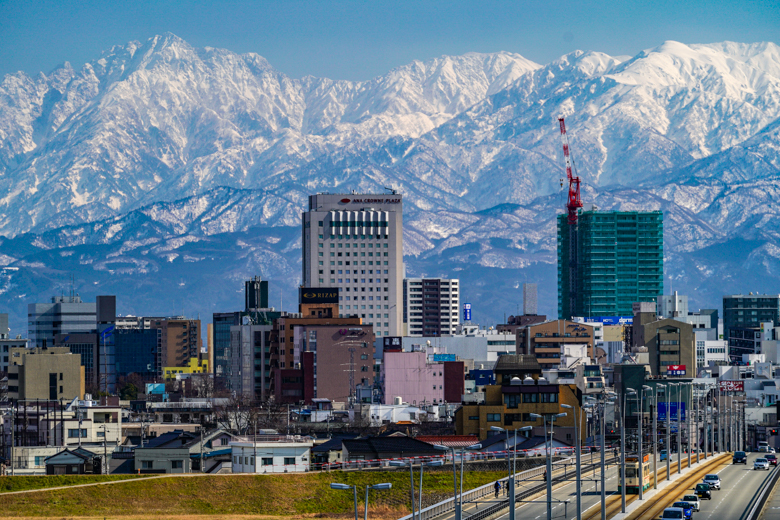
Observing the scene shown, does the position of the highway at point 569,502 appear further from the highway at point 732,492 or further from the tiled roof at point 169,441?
the tiled roof at point 169,441

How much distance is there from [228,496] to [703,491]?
4024cm

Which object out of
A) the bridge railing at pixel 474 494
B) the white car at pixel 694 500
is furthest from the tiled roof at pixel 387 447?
the white car at pixel 694 500

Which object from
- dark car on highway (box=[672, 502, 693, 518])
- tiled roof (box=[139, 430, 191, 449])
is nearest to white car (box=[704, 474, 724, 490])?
dark car on highway (box=[672, 502, 693, 518])

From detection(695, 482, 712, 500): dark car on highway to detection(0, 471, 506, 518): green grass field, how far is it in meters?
23.4

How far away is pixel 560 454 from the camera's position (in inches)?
5728

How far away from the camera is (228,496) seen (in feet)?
399

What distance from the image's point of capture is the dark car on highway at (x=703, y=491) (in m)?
109

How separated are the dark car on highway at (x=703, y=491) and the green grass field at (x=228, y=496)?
2338 centimetres

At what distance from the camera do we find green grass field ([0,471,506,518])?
115250 mm

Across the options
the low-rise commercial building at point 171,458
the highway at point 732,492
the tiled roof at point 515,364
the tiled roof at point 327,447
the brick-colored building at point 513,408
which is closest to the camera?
the highway at point 732,492

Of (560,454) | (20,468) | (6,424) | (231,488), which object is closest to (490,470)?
(560,454)

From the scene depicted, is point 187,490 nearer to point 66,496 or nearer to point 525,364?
point 66,496

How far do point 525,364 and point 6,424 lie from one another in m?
66.8

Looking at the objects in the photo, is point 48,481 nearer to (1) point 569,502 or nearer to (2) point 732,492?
(1) point 569,502
